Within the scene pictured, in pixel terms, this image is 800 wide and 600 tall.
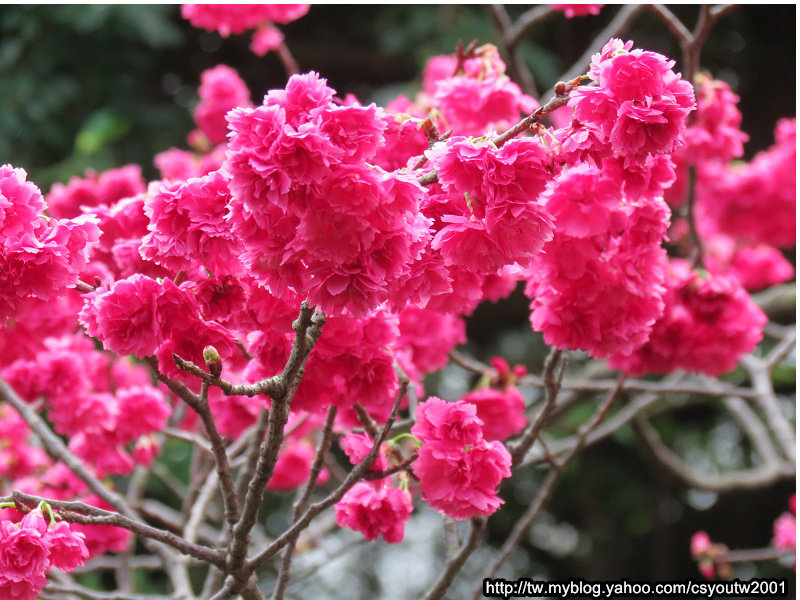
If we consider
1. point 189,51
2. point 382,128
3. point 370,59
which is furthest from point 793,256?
point 382,128

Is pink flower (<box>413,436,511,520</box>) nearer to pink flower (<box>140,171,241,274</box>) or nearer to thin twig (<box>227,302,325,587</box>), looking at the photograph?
thin twig (<box>227,302,325,587</box>)

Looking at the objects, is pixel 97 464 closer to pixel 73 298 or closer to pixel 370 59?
pixel 73 298

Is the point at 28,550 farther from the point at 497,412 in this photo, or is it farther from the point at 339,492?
the point at 497,412

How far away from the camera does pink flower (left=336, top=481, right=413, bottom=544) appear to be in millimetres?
1372

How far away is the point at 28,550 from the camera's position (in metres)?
1.14

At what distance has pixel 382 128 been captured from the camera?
969 mm

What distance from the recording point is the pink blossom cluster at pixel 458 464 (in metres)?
1.27

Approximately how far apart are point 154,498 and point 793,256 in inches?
152

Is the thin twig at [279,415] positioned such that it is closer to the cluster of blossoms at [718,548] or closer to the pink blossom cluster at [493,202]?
the pink blossom cluster at [493,202]

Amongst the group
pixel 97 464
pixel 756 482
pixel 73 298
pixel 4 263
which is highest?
pixel 73 298

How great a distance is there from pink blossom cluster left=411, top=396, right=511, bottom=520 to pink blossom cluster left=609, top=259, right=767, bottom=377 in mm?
685

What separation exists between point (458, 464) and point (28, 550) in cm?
62

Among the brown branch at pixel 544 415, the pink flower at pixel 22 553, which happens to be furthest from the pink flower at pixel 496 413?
the pink flower at pixel 22 553

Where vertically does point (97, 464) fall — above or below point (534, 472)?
above
